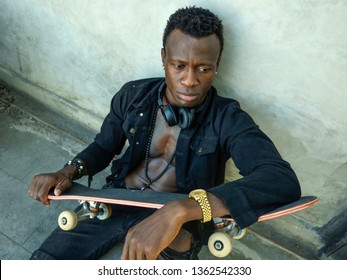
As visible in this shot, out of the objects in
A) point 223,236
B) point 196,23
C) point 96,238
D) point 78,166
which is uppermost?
point 196,23

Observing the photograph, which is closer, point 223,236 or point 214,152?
point 223,236

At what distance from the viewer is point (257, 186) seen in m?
1.54

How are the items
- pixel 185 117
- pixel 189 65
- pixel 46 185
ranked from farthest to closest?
pixel 185 117 → pixel 46 185 → pixel 189 65

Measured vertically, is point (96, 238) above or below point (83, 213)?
below

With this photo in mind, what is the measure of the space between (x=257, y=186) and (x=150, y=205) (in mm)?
503

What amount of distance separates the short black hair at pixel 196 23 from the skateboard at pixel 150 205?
0.85 meters

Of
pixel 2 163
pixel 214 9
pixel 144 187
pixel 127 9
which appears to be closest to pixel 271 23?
pixel 214 9

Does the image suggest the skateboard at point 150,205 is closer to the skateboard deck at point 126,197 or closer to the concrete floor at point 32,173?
the skateboard deck at point 126,197

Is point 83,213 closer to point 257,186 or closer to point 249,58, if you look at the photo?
point 257,186

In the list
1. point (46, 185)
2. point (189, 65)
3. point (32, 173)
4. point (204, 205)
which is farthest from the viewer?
point (32, 173)

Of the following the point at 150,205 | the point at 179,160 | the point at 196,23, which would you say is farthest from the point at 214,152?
the point at 196,23

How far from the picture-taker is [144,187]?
7.45 ft

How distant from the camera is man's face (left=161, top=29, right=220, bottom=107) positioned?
5.73 feet

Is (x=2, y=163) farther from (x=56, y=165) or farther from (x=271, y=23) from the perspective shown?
(x=271, y=23)
